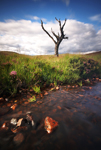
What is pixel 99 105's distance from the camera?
2.39 meters

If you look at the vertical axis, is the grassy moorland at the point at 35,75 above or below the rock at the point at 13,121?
above

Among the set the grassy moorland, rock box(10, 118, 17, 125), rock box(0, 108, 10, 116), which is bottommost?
rock box(0, 108, 10, 116)

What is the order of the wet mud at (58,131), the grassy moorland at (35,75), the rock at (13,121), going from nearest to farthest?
the wet mud at (58,131)
the rock at (13,121)
the grassy moorland at (35,75)

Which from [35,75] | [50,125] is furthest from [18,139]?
[35,75]

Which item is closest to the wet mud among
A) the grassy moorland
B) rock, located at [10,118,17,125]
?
rock, located at [10,118,17,125]

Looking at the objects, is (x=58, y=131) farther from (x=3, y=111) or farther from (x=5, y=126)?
(x=3, y=111)

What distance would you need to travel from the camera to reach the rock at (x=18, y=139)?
1300 millimetres

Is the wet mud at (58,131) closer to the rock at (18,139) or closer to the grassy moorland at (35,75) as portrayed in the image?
the rock at (18,139)

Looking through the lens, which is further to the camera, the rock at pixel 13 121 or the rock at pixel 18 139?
the rock at pixel 13 121

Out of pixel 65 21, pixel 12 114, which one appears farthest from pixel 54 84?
pixel 65 21

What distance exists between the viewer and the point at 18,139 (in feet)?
4.42

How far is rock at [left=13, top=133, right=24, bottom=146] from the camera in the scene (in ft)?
4.27

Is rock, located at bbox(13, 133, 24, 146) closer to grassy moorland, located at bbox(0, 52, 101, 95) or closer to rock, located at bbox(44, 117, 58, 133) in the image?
rock, located at bbox(44, 117, 58, 133)

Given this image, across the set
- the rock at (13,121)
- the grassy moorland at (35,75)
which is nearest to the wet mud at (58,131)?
the rock at (13,121)
